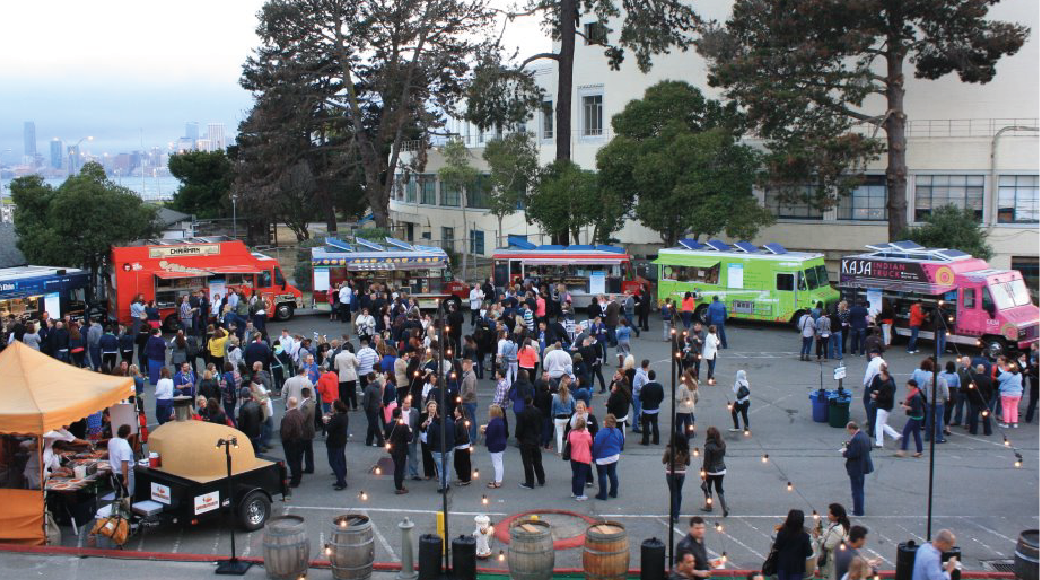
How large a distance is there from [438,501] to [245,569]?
360 cm

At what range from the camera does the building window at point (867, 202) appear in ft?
124

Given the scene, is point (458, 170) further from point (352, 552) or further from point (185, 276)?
point (352, 552)

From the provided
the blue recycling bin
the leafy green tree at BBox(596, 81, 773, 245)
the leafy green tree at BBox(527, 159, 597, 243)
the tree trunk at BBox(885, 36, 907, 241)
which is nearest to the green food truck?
→ the leafy green tree at BBox(596, 81, 773, 245)

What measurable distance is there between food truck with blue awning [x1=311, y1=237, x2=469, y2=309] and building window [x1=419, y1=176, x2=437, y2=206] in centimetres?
2327

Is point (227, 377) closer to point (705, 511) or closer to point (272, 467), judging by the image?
point (272, 467)

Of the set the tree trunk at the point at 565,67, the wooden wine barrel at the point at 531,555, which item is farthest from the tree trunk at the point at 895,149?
the wooden wine barrel at the point at 531,555

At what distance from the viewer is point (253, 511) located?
14.0m

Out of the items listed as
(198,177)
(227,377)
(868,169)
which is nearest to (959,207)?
(868,169)

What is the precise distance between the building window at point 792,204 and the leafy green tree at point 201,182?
130 feet

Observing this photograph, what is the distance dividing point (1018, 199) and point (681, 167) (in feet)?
41.7

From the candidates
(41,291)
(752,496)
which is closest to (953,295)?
(752,496)

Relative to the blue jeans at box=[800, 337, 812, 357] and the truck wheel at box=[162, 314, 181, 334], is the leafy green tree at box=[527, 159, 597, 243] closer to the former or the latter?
the blue jeans at box=[800, 337, 812, 357]

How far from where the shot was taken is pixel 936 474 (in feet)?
53.5

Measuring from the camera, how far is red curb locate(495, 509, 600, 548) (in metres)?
13.3
